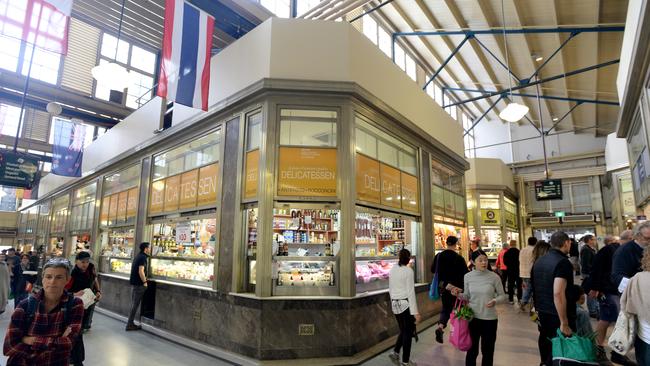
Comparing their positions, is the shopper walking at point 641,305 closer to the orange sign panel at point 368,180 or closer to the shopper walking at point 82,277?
the orange sign panel at point 368,180

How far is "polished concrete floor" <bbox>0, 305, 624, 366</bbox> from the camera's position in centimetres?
491

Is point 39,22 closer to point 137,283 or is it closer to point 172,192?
point 172,192

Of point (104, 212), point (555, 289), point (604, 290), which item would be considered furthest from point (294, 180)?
point (104, 212)

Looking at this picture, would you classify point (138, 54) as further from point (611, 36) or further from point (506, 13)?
point (611, 36)

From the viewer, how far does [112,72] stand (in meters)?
8.31

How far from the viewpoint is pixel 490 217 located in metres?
15.3

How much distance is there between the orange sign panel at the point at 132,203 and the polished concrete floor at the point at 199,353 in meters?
2.74

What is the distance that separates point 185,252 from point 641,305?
670 cm

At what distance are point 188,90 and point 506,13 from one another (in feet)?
29.0

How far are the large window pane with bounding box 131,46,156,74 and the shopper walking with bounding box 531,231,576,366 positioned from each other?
1604cm

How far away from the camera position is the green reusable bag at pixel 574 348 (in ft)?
9.78

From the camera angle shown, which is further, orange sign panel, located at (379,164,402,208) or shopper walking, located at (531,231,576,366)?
orange sign panel, located at (379,164,402,208)

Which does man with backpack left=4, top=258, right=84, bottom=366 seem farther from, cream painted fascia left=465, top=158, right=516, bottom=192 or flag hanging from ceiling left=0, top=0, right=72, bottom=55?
cream painted fascia left=465, top=158, right=516, bottom=192

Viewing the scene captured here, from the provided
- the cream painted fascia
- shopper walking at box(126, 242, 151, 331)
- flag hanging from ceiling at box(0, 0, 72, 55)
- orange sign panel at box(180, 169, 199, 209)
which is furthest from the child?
the cream painted fascia
